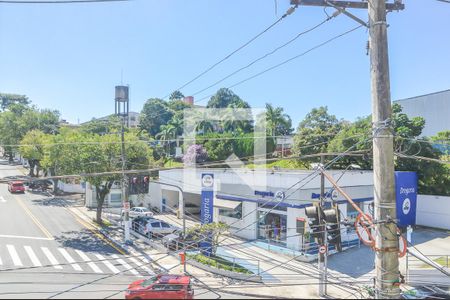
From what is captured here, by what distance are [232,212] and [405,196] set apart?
81.0 ft

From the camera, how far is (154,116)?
8806 cm

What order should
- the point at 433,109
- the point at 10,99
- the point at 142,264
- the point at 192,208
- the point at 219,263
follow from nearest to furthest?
the point at 219,263 → the point at 142,264 → the point at 192,208 → the point at 433,109 → the point at 10,99

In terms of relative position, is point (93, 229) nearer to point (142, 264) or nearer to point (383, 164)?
point (142, 264)

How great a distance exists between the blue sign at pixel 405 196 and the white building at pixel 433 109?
55521mm

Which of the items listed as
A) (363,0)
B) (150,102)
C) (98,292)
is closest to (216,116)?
(150,102)

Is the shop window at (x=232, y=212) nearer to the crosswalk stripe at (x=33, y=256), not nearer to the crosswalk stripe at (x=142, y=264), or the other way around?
the crosswalk stripe at (x=142, y=264)

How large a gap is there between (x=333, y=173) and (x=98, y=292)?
17.3m

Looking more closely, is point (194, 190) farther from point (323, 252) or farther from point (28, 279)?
point (323, 252)

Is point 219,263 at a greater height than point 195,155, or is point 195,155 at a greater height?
point 195,155

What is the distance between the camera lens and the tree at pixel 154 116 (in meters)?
89.5

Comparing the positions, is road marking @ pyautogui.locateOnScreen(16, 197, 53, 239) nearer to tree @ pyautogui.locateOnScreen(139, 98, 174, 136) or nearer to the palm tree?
the palm tree

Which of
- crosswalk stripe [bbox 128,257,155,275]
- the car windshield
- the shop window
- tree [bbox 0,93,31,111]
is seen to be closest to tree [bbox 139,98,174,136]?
tree [bbox 0,93,31,111]

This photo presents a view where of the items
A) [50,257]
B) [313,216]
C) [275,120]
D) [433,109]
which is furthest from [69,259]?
[433,109]

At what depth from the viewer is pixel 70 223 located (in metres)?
33.2
